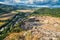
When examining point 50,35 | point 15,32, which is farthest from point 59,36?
point 15,32

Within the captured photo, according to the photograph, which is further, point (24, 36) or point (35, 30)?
point (35, 30)

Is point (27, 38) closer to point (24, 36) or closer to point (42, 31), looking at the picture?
point (24, 36)

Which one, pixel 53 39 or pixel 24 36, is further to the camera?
pixel 24 36

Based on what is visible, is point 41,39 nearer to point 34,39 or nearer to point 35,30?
point 34,39

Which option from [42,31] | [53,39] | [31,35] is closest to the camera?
[53,39]

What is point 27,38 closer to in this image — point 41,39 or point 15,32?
point 41,39

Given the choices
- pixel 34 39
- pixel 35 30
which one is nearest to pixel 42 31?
pixel 35 30

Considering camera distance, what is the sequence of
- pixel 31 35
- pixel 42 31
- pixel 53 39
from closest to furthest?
pixel 53 39 < pixel 31 35 < pixel 42 31
